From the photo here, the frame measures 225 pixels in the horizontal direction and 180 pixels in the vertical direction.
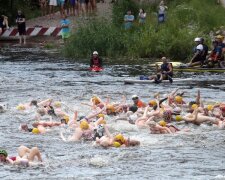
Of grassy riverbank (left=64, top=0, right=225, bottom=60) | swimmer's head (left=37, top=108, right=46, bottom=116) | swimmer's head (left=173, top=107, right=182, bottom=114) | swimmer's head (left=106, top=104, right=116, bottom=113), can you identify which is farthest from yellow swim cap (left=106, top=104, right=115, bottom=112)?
grassy riverbank (left=64, top=0, right=225, bottom=60)

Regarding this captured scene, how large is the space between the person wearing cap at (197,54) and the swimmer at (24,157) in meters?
18.7

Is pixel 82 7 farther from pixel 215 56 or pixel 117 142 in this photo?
pixel 117 142

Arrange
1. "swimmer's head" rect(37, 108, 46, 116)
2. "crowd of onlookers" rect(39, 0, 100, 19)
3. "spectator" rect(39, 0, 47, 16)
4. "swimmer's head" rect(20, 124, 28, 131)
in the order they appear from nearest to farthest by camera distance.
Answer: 1. "swimmer's head" rect(20, 124, 28, 131)
2. "swimmer's head" rect(37, 108, 46, 116)
3. "crowd of onlookers" rect(39, 0, 100, 19)
4. "spectator" rect(39, 0, 47, 16)

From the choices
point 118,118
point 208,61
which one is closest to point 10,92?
point 118,118

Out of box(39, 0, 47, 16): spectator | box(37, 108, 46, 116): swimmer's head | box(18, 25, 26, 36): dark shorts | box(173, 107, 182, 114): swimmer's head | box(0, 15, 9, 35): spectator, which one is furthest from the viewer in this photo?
box(39, 0, 47, 16): spectator

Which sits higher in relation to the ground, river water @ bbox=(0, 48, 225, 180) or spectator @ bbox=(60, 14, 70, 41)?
spectator @ bbox=(60, 14, 70, 41)

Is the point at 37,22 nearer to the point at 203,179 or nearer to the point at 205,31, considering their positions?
the point at 205,31

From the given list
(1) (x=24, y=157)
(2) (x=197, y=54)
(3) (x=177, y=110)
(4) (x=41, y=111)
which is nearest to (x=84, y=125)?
(1) (x=24, y=157)

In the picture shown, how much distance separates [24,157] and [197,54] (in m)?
19.0

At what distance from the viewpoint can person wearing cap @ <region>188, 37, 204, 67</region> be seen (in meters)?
40.8

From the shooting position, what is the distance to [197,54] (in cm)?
4097

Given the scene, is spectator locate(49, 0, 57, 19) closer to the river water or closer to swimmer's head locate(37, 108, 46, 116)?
the river water

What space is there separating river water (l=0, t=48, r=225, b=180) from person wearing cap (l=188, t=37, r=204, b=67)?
1086 mm

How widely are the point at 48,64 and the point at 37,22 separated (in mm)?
10571
